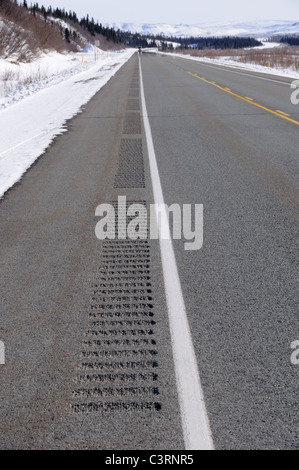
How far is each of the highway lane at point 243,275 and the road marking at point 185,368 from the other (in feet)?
0.16

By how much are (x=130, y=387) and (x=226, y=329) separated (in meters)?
0.90

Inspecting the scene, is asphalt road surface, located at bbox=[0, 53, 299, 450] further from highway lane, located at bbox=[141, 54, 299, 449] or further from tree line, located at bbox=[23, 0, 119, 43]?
tree line, located at bbox=[23, 0, 119, 43]

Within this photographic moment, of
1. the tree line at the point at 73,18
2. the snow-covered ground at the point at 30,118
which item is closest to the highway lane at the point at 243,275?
the snow-covered ground at the point at 30,118

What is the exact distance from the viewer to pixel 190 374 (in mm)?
2906

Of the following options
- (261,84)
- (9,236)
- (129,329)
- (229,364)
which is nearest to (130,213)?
(9,236)

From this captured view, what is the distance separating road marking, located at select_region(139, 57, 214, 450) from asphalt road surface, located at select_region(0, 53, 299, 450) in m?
0.04

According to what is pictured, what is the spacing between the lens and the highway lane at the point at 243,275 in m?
2.62

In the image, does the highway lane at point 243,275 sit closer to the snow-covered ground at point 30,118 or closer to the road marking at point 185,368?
the road marking at point 185,368

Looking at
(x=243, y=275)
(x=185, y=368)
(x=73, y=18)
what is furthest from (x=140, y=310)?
(x=73, y=18)

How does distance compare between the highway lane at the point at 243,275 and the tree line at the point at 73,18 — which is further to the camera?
the tree line at the point at 73,18

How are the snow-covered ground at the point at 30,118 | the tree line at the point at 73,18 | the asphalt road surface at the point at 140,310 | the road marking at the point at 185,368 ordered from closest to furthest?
1. the road marking at the point at 185,368
2. the asphalt road surface at the point at 140,310
3. the snow-covered ground at the point at 30,118
4. the tree line at the point at 73,18

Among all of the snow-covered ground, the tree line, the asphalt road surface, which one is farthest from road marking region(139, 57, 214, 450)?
the tree line
